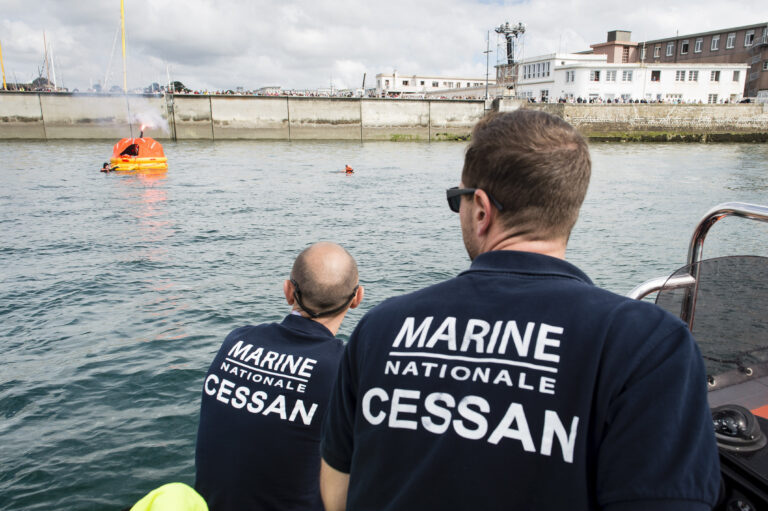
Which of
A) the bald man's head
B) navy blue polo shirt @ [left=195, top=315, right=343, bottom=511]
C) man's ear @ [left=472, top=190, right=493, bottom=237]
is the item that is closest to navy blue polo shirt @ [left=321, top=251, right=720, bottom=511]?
man's ear @ [left=472, top=190, right=493, bottom=237]

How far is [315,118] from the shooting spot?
63.3 meters

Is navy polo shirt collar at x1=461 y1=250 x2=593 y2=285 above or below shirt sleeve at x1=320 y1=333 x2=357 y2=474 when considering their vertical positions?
above

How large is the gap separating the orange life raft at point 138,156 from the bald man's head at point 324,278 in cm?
2998

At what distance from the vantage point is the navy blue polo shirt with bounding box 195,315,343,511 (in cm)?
261

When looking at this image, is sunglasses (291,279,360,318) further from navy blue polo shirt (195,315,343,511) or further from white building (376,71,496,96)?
white building (376,71,496,96)

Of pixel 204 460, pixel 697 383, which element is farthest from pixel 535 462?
pixel 204 460

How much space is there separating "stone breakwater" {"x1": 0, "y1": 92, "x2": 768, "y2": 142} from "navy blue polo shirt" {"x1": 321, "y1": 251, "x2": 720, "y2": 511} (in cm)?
5480

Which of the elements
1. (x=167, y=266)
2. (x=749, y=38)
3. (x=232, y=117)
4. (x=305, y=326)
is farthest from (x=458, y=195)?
(x=749, y=38)

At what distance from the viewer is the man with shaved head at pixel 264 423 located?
261 centimetres

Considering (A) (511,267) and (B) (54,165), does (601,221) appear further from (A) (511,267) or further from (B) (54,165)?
(B) (54,165)

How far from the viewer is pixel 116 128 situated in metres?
57.4

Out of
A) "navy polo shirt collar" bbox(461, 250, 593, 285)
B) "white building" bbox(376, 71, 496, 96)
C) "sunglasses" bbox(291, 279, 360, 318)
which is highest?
"white building" bbox(376, 71, 496, 96)

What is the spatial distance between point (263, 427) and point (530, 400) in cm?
168

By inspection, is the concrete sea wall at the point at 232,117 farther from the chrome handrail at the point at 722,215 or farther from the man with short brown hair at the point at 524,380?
the man with short brown hair at the point at 524,380
